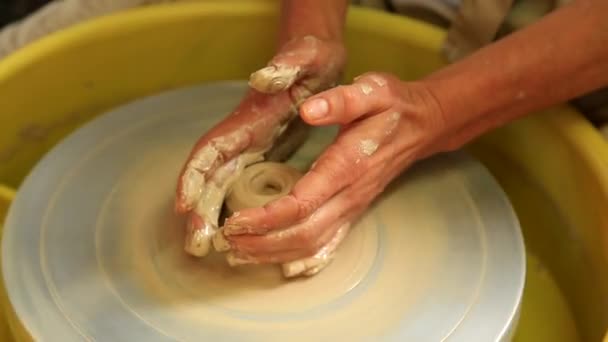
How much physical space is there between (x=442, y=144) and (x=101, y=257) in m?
0.57

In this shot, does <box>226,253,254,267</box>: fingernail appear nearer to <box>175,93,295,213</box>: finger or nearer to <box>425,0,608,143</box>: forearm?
<box>175,93,295,213</box>: finger

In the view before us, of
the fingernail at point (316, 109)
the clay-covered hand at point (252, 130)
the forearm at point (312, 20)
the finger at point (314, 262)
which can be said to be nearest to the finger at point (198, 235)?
the clay-covered hand at point (252, 130)

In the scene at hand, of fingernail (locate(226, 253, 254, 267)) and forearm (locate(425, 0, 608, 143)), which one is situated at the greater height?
fingernail (locate(226, 253, 254, 267))

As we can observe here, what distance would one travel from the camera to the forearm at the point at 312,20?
1.28m

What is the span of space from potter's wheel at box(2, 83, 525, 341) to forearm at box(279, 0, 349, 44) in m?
0.19

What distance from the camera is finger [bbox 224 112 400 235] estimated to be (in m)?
0.97

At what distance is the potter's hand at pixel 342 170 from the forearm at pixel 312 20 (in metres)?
0.22

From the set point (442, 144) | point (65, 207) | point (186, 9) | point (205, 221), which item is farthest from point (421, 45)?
point (65, 207)

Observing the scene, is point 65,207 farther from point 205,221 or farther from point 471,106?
point 471,106

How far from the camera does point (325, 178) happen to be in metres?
1.01

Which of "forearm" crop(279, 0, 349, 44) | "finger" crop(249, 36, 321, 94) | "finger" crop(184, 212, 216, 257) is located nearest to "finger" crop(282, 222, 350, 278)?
"finger" crop(184, 212, 216, 257)

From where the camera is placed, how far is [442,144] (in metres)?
1.22

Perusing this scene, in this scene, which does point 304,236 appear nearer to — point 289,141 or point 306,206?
point 306,206

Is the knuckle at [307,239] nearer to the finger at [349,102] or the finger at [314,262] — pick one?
the finger at [314,262]
